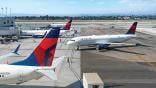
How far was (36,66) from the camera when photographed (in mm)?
29766

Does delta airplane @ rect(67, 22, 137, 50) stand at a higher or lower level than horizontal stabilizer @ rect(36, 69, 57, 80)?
lower

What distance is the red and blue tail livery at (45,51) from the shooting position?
29531mm

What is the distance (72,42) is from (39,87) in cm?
3689

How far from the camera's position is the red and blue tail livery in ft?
96.9

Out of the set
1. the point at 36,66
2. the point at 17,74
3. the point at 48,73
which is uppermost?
the point at 36,66

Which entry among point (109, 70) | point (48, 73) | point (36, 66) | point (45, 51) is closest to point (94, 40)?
point (109, 70)

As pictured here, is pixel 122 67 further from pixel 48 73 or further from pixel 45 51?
pixel 48 73

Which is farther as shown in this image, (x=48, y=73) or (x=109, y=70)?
(x=109, y=70)

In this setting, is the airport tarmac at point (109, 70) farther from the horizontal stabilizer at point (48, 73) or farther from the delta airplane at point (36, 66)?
the horizontal stabilizer at point (48, 73)

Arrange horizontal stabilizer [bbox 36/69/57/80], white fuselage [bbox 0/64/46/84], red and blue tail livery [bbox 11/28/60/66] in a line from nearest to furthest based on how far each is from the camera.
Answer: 1. horizontal stabilizer [bbox 36/69/57/80]
2. white fuselage [bbox 0/64/46/84]
3. red and blue tail livery [bbox 11/28/60/66]

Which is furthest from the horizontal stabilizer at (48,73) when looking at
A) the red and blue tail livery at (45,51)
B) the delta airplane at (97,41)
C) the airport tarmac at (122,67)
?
the delta airplane at (97,41)

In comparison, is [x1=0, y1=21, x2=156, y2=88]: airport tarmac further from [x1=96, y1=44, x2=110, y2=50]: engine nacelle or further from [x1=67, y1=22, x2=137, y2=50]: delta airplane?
[x1=67, y1=22, x2=137, y2=50]: delta airplane

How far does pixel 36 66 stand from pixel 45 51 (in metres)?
1.72

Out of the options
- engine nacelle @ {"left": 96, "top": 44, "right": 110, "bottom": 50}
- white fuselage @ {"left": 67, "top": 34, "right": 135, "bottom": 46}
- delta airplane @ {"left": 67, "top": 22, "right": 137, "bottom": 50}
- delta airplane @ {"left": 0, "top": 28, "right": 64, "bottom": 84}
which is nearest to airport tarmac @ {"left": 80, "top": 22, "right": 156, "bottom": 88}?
engine nacelle @ {"left": 96, "top": 44, "right": 110, "bottom": 50}
